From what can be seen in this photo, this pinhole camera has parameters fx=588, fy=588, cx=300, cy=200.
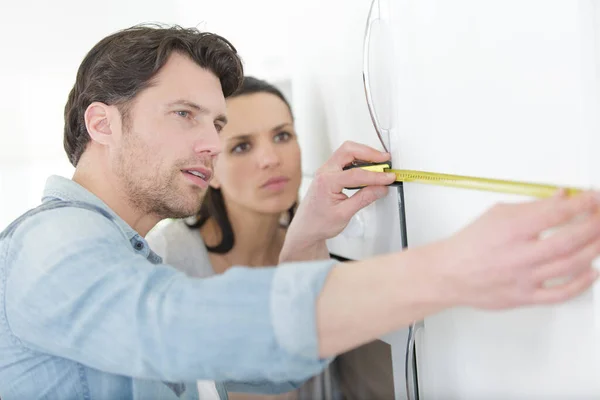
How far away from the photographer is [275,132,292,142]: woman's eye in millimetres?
1652

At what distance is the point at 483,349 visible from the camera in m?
0.87

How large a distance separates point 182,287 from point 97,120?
22.2 inches

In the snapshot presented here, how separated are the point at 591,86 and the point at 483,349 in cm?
41

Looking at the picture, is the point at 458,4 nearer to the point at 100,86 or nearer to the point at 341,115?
the point at 341,115

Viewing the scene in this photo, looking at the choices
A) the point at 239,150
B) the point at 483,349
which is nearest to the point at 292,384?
the point at 483,349

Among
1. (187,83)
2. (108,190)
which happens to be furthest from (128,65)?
(108,190)

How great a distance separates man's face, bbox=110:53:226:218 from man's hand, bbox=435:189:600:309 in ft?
1.98

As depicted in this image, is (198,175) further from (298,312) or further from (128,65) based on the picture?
(298,312)

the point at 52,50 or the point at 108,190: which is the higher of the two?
the point at 52,50

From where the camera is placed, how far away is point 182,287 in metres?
0.66

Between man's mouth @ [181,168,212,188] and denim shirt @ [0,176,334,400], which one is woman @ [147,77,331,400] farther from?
denim shirt @ [0,176,334,400]

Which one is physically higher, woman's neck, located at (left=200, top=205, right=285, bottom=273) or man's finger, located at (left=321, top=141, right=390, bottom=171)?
man's finger, located at (left=321, top=141, right=390, bottom=171)

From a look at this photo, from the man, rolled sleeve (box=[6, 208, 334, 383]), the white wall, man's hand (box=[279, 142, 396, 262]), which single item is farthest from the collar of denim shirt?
the white wall

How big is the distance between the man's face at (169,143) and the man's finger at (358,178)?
0.79 ft
